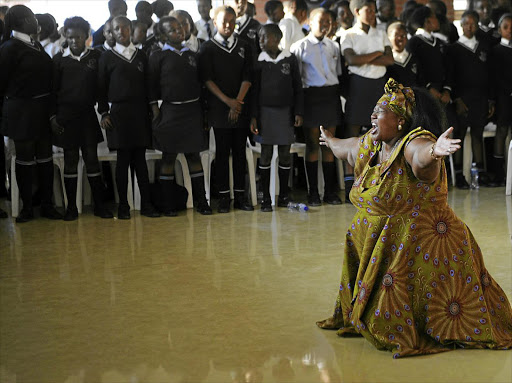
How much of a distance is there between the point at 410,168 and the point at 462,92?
4407 millimetres

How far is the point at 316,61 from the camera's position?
256 inches

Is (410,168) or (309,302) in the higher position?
(410,168)

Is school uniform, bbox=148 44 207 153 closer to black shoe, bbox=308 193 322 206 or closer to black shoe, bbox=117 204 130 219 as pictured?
black shoe, bbox=117 204 130 219

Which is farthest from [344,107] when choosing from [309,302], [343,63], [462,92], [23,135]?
[309,302]

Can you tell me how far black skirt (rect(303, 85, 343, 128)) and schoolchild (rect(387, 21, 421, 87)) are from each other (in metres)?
0.64

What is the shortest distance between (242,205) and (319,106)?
3.30 feet

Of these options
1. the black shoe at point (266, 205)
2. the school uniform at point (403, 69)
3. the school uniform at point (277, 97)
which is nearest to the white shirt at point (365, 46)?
the school uniform at point (403, 69)

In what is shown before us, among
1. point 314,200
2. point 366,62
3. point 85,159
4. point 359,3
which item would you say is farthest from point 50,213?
point 359,3

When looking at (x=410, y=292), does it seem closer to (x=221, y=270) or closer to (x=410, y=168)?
(x=410, y=168)

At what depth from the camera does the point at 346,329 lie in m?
3.43

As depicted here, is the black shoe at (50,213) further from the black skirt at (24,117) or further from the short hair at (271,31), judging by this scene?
the short hair at (271,31)

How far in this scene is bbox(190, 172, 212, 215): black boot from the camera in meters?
6.34

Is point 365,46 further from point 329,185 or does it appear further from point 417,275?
point 417,275

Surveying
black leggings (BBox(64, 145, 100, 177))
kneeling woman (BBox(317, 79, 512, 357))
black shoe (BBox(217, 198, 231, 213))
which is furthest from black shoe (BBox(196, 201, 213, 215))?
kneeling woman (BBox(317, 79, 512, 357))
